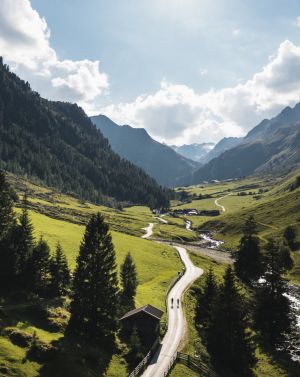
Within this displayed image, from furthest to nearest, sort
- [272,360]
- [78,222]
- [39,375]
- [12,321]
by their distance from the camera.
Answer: [78,222] → [272,360] → [12,321] → [39,375]

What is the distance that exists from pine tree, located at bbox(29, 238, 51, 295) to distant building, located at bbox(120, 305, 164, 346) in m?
13.9

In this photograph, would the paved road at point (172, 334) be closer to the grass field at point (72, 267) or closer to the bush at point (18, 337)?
the grass field at point (72, 267)

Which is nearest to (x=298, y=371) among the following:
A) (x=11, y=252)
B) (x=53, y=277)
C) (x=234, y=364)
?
(x=234, y=364)

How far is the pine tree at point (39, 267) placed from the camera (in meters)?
64.9

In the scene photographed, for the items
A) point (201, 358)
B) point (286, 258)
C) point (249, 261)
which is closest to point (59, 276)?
point (201, 358)

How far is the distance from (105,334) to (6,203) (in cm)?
2889

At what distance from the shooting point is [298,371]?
6506 centimetres

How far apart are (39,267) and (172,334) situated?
2351 cm

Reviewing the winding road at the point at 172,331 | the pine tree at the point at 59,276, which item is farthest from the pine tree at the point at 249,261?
the pine tree at the point at 59,276

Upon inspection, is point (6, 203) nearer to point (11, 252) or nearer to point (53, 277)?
point (11, 252)

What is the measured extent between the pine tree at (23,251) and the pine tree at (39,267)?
25.3 inches

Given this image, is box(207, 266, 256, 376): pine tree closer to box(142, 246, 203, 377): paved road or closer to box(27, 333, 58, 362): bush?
box(142, 246, 203, 377): paved road

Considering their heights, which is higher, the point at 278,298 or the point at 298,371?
the point at 278,298

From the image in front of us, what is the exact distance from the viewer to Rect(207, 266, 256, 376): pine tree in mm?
60775
